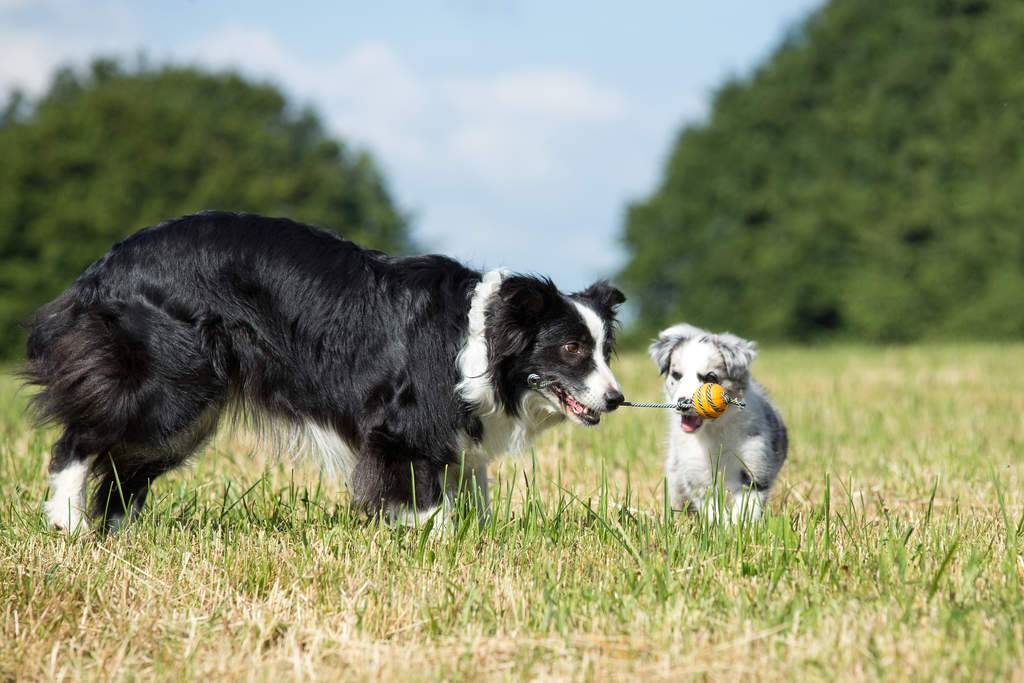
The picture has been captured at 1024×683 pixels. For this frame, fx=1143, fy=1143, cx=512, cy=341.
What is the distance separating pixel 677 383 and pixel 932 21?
85.6ft

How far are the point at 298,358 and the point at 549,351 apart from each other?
46.3 inches

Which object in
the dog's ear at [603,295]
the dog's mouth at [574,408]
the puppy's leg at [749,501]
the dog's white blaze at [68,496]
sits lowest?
the dog's white blaze at [68,496]

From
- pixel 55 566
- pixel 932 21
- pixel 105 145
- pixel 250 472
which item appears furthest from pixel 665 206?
pixel 55 566

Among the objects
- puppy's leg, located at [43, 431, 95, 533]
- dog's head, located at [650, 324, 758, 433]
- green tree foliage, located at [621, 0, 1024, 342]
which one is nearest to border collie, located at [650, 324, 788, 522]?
dog's head, located at [650, 324, 758, 433]

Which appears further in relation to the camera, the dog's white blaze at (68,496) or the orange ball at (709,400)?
the orange ball at (709,400)

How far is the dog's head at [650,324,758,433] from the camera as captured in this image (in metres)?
6.00

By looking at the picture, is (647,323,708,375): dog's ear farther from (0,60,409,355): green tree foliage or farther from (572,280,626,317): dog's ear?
(0,60,409,355): green tree foliage

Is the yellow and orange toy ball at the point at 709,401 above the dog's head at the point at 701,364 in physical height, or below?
below

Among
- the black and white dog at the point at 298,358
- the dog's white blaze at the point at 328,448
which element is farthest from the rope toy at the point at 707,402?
the dog's white blaze at the point at 328,448

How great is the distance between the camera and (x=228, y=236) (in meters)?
5.31

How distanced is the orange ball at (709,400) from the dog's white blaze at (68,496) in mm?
2970

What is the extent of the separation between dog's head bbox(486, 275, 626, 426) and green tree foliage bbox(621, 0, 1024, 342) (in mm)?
22837

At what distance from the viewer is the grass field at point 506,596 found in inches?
140

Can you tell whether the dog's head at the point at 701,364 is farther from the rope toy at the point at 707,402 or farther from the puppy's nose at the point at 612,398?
the puppy's nose at the point at 612,398
